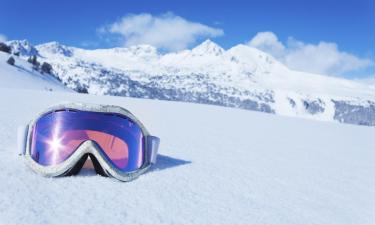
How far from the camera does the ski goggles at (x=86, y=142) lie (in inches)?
184

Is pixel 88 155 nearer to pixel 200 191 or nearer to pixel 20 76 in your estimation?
pixel 200 191

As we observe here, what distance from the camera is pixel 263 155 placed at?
8312mm

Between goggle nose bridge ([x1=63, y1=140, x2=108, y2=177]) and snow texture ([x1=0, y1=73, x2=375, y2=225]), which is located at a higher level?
goggle nose bridge ([x1=63, y1=140, x2=108, y2=177])

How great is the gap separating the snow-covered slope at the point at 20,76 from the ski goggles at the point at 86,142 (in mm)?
66908

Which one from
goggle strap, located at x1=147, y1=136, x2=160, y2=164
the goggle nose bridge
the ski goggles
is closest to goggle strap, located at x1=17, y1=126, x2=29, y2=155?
the ski goggles

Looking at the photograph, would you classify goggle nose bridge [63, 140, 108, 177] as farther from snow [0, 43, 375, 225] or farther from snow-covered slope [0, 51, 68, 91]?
snow-covered slope [0, 51, 68, 91]

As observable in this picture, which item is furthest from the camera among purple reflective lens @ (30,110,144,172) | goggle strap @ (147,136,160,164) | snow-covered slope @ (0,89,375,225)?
goggle strap @ (147,136,160,164)

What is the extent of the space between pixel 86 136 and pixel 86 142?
1.99 feet

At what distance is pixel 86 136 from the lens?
5297mm

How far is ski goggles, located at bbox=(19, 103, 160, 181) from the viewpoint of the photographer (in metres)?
4.67

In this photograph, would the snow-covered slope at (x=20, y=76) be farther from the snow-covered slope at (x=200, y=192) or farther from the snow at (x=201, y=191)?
the snow-covered slope at (x=200, y=192)

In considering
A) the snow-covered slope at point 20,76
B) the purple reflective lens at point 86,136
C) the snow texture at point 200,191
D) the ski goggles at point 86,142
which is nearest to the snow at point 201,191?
the snow texture at point 200,191

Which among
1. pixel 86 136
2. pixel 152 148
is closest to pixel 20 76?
pixel 86 136

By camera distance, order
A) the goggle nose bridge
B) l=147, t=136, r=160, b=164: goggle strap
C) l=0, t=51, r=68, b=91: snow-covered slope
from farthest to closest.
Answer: l=0, t=51, r=68, b=91: snow-covered slope, l=147, t=136, r=160, b=164: goggle strap, the goggle nose bridge
